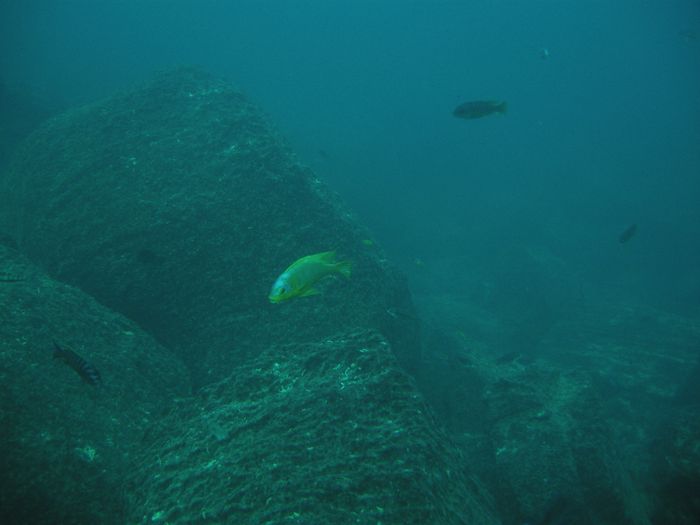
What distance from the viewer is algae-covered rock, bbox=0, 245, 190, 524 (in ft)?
9.86

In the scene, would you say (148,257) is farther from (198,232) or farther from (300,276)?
(300,276)

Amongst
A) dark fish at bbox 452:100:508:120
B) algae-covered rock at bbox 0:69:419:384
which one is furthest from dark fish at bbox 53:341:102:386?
dark fish at bbox 452:100:508:120

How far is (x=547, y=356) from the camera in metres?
14.1

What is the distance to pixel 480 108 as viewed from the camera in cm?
683

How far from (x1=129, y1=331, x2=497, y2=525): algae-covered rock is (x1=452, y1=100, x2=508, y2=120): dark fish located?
4.89 metres

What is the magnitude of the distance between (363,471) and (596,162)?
79341 millimetres

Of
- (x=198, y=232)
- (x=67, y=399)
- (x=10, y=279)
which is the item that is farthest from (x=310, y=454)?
(x=10, y=279)

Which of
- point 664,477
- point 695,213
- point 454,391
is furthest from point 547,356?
point 695,213

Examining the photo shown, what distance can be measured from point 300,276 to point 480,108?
534 centimetres

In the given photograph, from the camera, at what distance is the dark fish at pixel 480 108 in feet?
22.2

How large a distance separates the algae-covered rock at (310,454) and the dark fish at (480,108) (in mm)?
4887

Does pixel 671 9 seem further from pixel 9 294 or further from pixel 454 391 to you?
pixel 9 294

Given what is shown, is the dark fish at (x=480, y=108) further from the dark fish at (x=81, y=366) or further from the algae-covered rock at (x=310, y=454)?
the dark fish at (x=81, y=366)

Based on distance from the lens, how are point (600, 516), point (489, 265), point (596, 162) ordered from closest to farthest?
point (600, 516)
point (489, 265)
point (596, 162)
